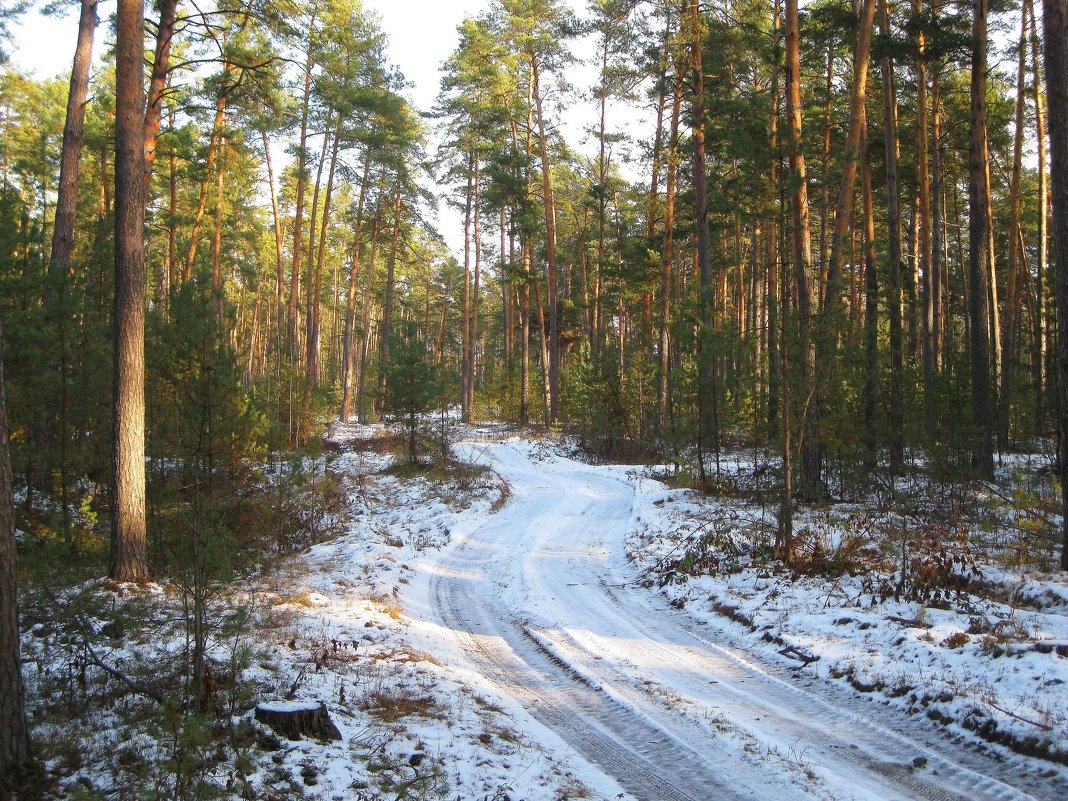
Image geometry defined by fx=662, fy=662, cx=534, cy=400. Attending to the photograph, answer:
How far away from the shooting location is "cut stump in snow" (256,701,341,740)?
4527mm

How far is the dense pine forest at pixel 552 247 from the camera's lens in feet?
27.6

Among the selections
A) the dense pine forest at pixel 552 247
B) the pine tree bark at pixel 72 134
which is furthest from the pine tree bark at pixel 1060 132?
the pine tree bark at pixel 72 134

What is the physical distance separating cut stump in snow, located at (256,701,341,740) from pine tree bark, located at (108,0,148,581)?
4.50 meters

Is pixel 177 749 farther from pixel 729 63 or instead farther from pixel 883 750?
pixel 729 63

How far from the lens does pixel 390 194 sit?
3284 cm

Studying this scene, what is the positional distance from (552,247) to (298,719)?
2513 cm

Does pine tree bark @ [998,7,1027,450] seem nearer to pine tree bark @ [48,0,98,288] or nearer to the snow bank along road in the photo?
the snow bank along road

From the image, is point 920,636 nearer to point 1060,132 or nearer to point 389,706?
point 389,706

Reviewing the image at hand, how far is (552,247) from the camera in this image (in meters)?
28.0

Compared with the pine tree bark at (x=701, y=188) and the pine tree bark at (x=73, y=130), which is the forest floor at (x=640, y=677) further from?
the pine tree bark at (x=73, y=130)

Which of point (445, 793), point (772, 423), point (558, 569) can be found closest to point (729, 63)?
point (772, 423)

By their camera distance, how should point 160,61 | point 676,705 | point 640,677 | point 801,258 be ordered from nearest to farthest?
point 676,705, point 640,677, point 160,61, point 801,258

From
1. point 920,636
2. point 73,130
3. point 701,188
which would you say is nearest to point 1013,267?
point 701,188

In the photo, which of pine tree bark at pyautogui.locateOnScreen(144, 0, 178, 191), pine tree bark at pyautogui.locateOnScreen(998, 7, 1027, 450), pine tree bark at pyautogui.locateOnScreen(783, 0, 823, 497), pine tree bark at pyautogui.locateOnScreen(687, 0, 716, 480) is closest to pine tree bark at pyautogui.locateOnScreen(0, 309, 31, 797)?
pine tree bark at pyautogui.locateOnScreen(144, 0, 178, 191)
